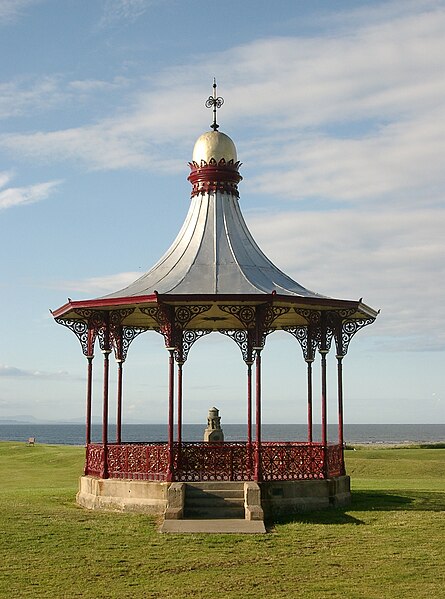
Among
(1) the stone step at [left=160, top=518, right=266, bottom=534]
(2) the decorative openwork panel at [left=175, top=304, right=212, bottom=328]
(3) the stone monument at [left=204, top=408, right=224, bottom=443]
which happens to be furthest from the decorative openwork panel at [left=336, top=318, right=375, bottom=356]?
(3) the stone monument at [left=204, top=408, right=224, bottom=443]

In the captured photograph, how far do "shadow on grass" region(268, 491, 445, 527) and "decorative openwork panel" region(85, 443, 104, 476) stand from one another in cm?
472

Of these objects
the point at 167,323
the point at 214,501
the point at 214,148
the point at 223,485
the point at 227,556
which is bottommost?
the point at 227,556

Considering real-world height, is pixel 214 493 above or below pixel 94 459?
below

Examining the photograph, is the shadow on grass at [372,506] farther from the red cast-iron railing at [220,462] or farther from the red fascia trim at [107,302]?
the red fascia trim at [107,302]

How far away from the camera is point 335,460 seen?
20.1 meters

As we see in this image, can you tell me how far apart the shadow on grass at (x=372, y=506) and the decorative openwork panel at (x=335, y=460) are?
2.64ft

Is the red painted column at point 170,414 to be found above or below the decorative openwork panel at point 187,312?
below

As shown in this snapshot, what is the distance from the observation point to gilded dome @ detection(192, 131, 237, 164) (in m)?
21.4

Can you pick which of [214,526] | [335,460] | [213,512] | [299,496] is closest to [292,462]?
[299,496]

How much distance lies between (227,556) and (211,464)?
4.76m

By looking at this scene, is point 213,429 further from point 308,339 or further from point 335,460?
point 335,460

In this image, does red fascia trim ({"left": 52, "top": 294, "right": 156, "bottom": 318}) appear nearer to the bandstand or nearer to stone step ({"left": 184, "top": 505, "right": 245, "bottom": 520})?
the bandstand

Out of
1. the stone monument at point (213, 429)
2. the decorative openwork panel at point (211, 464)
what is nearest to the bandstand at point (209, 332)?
the decorative openwork panel at point (211, 464)

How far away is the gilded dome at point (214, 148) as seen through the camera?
21422mm
